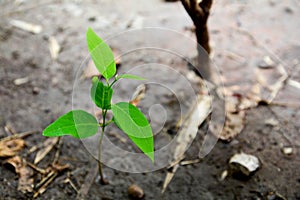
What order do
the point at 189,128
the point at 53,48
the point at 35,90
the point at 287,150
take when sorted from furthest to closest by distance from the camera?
the point at 53,48, the point at 35,90, the point at 189,128, the point at 287,150

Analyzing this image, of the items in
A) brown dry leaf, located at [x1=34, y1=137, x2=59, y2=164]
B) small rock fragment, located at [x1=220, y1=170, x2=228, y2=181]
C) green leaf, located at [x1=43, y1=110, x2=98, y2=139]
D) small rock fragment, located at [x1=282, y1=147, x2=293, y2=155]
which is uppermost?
green leaf, located at [x1=43, y1=110, x2=98, y2=139]

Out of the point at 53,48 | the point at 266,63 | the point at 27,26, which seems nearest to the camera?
the point at 266,63

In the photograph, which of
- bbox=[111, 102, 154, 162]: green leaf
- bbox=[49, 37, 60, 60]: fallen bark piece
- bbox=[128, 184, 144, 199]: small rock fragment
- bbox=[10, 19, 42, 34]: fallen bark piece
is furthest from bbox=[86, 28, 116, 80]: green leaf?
bbox=[10, 19, 42, 34]: fallen bark piece

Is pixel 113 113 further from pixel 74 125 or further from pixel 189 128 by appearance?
pixel 189 128

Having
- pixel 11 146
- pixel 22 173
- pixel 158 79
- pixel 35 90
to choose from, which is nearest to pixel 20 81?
pixel 35 90

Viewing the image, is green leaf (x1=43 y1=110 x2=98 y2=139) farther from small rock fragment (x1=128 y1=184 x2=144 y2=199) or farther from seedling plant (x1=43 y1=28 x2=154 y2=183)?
small rock fragment (x1=128 y1=184 x2=144 y2=199)

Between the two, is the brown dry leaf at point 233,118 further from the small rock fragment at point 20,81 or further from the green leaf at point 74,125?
the small rock fragment at point 20,81
